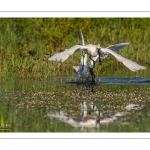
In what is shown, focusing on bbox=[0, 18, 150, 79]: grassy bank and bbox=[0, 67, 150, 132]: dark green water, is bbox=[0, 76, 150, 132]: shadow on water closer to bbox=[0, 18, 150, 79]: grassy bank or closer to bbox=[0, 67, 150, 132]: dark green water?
bbox=[0, 67, 150, 132]: dark green water

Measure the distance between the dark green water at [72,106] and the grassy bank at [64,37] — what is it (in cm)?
167

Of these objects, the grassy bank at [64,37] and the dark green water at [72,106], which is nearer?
the dark green water at [72,106]

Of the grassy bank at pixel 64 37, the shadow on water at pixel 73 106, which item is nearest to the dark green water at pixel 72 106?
the shadow on water at pixel 73 106

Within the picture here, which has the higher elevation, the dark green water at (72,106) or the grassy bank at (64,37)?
the grassy bank at (64,37)

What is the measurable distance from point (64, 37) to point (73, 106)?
22.5 ft

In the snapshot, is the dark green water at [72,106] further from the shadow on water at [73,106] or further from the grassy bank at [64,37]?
the grassy bank at [64,37]

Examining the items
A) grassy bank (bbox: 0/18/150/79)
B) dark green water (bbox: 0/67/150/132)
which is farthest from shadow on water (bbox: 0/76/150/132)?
grassy bank (bbox: 0/18/150/79)

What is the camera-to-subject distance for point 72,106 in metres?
10.1

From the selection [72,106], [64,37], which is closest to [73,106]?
[72,106]

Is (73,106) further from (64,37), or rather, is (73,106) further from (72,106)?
(64,37)

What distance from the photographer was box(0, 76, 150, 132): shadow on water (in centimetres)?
878

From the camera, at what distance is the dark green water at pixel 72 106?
28.8 ft

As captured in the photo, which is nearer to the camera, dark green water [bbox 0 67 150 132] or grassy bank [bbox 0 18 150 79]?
dark green water [bbox 0 67 150 132]

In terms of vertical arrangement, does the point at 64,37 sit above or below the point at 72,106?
above
